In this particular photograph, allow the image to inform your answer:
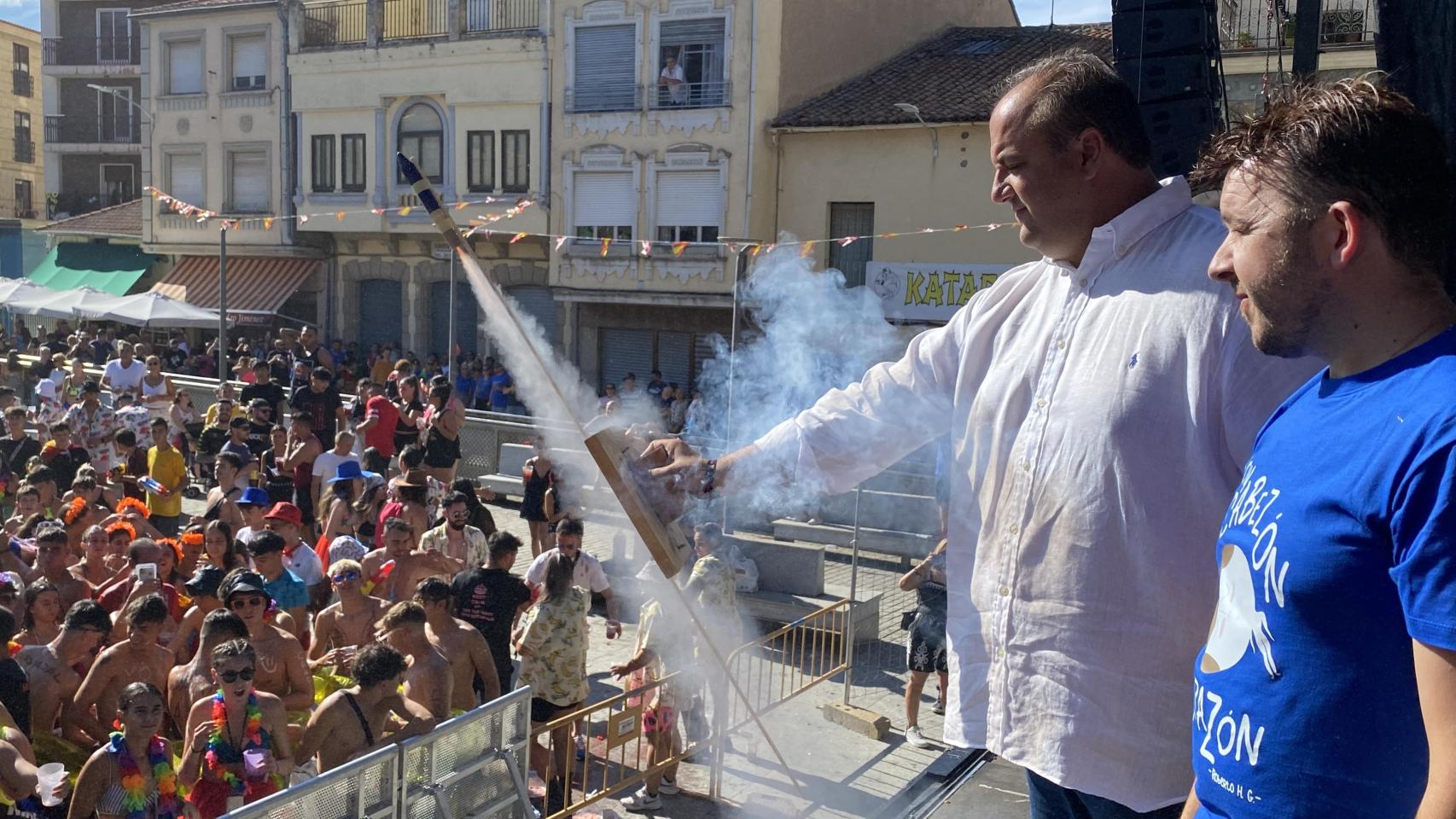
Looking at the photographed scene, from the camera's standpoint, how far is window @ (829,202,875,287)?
21.9 meters

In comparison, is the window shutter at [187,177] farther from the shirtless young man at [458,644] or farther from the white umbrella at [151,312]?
the shirtless young man at [458,644]

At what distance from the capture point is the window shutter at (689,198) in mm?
24453

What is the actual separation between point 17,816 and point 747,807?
3790mm

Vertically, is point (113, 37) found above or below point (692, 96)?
above

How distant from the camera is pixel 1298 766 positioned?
5.26 feet

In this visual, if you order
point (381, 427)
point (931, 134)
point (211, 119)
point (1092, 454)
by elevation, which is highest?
point (211, 119)

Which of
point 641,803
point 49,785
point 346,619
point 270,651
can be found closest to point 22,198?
point 346,619

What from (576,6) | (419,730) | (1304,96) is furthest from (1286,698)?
(576,6)

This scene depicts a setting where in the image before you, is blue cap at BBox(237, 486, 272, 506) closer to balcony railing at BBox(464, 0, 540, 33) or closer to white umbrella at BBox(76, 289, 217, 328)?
white umbrella at BBox(76, 289, 217, 328)

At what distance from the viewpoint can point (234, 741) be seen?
17.5 feet

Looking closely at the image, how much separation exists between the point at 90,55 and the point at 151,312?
22.9 metres

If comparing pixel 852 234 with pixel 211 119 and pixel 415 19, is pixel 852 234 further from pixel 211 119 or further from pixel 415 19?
pixel 211 119

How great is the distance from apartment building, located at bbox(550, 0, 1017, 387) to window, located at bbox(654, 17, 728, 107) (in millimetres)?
27

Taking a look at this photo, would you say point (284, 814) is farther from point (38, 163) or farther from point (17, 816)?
point (38, 163)
